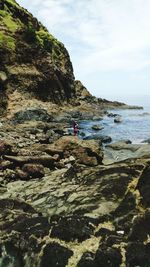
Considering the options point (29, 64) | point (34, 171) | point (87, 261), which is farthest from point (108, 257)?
point (29, 64)

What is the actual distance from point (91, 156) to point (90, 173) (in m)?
14.0

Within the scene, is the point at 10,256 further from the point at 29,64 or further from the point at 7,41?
the point at 7,41

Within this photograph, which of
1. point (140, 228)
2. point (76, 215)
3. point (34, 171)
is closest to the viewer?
point (140, 228)

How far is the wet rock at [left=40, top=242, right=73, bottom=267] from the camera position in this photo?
848 centimetres

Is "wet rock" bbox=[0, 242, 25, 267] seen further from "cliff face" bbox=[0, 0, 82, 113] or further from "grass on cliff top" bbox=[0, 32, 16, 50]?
"grass on cliff top" bbox=[0, 32, 16, 50]

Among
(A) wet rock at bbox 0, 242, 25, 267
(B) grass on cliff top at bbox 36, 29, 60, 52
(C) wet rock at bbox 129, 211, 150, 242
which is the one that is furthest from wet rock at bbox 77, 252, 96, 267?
(B) grass on cliff top at bbox 36, 29, 60, 52

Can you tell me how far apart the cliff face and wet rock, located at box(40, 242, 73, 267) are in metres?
63.2

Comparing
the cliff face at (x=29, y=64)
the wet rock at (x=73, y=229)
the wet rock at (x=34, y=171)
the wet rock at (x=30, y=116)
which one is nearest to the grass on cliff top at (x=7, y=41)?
the cliff face at (x=29, y=64)

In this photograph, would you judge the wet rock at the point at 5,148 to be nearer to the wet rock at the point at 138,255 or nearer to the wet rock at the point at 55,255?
the wet rock at the point at 55,255

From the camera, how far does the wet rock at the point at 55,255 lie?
8.48 meters

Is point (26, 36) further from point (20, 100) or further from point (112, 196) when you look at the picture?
point (112, 196)

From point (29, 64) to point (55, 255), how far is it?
271ft

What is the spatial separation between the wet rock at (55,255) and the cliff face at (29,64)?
63236 millimetres

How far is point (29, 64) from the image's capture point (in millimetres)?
88375
